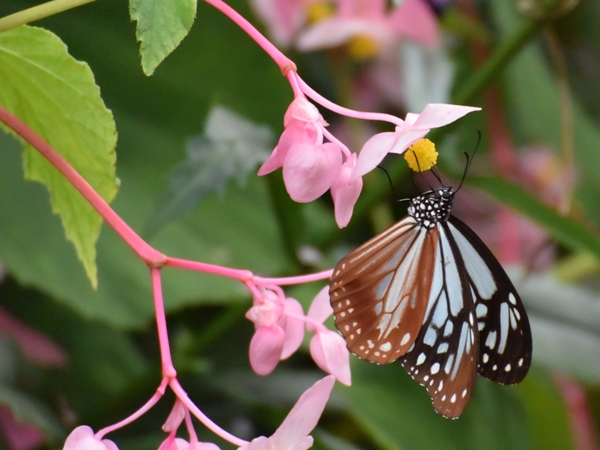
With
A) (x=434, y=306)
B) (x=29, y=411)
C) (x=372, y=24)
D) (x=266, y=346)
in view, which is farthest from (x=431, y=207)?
(x=372, y=24)

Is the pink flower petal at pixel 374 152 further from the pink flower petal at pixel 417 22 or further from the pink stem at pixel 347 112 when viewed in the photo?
the pink flower petal at pixel 417 22

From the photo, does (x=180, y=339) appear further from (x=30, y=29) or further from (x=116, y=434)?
(x=30, y=29)

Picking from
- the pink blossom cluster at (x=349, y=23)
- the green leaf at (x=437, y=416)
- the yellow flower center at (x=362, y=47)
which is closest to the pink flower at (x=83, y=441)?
the green leaf at (x=437, y=416)

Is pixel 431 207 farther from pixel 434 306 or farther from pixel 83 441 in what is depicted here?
pixel 83 441

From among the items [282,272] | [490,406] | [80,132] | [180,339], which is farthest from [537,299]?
[80,132]

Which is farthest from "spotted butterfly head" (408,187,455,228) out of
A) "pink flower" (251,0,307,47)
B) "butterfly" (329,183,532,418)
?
"pink flower" (251,0,307,47)

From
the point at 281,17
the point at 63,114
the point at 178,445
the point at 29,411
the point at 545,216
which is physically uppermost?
the point at 281,17

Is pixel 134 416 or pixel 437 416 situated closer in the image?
pixel 134 416
